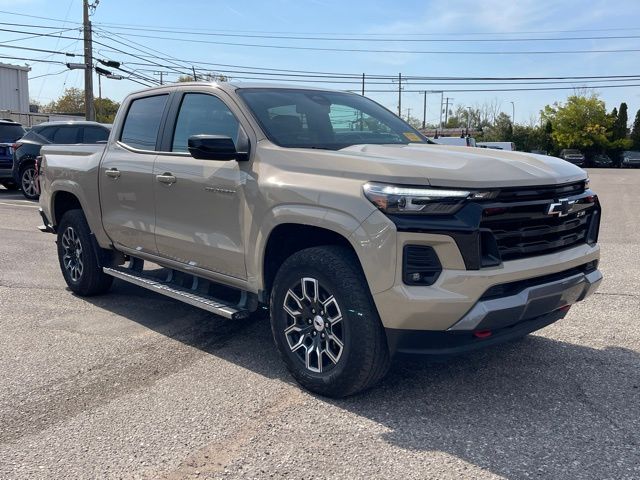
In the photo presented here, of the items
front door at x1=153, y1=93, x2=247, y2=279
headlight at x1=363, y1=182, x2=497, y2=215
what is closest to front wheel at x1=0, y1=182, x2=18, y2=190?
front door at x1=153, y1=93, x2=247, y2=279

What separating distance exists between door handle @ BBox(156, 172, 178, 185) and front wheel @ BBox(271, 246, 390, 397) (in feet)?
4.39

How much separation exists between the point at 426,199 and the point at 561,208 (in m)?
0.93

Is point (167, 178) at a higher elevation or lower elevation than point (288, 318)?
higher

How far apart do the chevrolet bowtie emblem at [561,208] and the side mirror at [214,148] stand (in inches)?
77.2

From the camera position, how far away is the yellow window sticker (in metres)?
5.10

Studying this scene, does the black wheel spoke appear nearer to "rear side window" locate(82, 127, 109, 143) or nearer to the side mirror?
the side mirror

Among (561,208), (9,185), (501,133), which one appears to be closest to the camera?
(561,208)

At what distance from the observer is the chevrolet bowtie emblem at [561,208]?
3719 millimetres

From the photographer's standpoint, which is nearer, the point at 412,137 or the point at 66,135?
the point at 412,137

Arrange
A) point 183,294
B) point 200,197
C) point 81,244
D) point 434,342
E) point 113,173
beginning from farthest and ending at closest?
point 81,244 < point 113,173 < point 183,294 < point 200,197 < point 434,342

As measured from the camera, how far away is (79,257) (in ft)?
A: 20.9

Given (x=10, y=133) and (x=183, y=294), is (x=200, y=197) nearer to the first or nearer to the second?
(x=183, y=294)

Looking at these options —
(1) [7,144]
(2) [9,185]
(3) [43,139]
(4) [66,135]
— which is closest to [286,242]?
(4) [66,135]

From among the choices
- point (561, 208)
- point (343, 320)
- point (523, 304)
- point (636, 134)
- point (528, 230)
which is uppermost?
point (636, 134)
